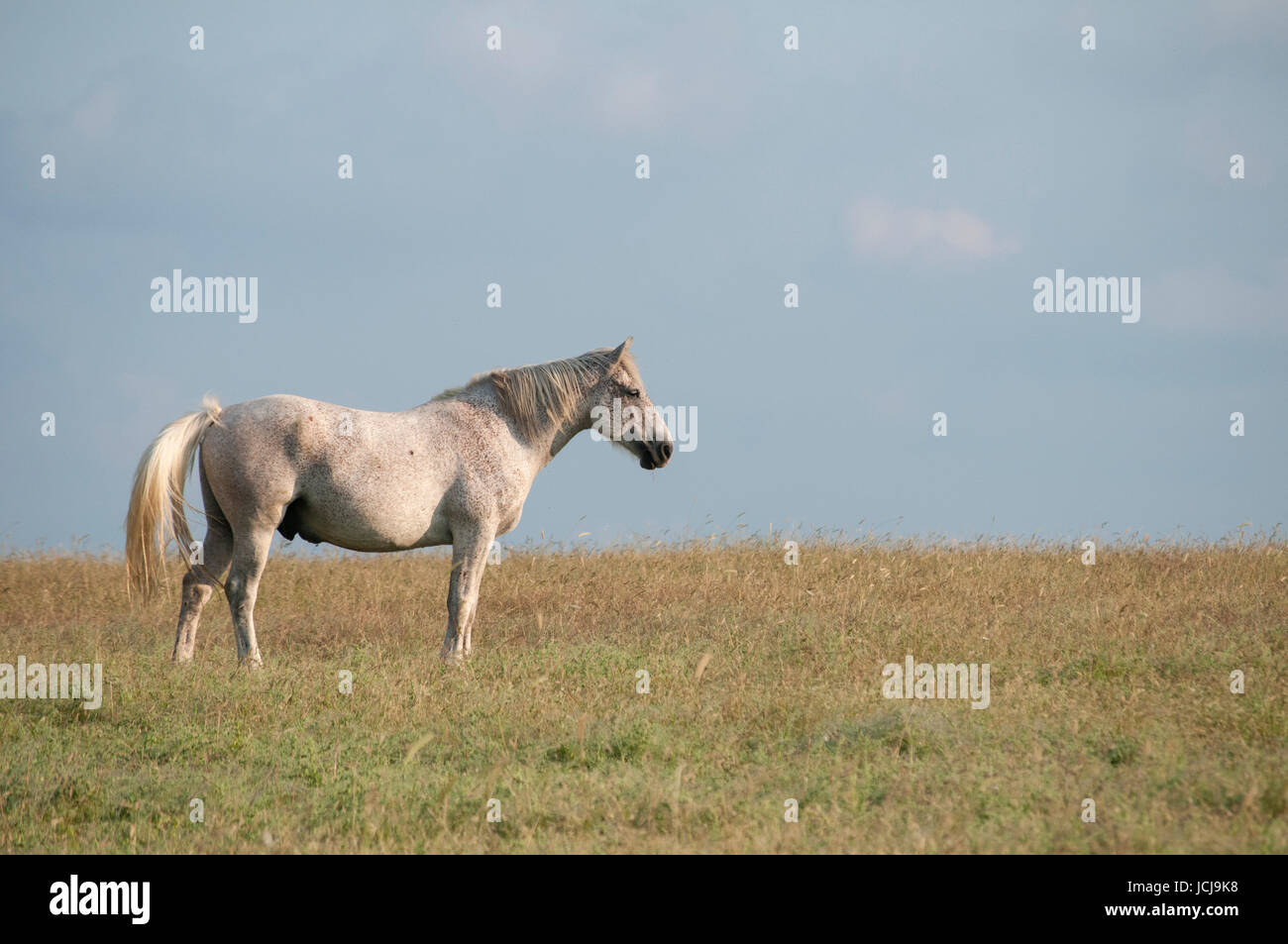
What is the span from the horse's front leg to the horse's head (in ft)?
5.41

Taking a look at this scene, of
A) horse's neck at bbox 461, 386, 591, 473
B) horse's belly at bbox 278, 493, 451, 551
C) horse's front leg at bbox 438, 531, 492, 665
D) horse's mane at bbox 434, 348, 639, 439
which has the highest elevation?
horse's mane at bbox 434, 348, 639, 439

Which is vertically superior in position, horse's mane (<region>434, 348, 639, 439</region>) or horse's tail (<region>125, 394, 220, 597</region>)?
→ horse's mane (<region>434, 348, 639, 439</region>)

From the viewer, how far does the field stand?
563cm

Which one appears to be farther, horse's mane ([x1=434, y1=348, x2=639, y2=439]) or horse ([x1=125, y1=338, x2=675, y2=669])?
horse's mane ([x1=434, y1=348, x2=639, y2=439])

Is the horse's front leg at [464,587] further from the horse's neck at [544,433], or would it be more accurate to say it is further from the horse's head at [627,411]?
the horse's head at [627,411]

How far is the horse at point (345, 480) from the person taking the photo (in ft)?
32.0

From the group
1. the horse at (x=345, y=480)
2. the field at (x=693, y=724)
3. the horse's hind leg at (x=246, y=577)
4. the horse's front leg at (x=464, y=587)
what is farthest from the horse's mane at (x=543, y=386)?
the horse's hind leg at (x=246, y=577)

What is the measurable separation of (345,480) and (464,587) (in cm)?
142

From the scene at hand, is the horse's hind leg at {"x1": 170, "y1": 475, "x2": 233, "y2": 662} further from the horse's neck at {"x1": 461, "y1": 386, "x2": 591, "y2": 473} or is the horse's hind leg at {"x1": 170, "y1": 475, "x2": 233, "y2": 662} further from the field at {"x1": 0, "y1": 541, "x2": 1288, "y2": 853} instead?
the horse's neck at {"x1": 461, "y1": 386, "x2": 591, "y2": 473}

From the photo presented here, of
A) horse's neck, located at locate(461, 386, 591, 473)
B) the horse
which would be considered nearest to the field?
the horse

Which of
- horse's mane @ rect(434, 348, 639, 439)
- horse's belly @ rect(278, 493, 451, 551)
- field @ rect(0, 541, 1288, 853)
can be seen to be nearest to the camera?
field @ rect(0, 541, 1288, 853)

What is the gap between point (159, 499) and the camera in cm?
981
